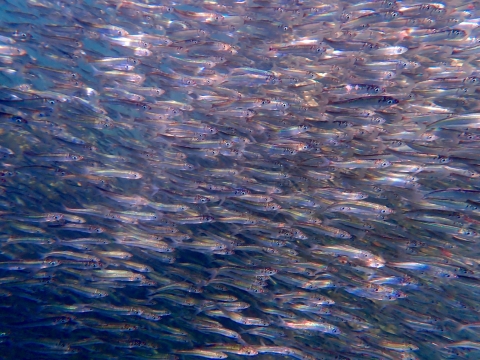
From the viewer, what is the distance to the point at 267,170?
6.84 m

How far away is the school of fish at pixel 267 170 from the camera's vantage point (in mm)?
5996

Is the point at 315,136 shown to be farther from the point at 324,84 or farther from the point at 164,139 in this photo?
the point at 164,139

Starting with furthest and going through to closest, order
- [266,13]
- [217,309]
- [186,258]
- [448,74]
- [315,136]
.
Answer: [186,258], [217,309], [266,13], [315,136], [448,74]

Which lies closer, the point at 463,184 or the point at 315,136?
the point at 315,136

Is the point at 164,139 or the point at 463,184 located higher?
the point at 463,184

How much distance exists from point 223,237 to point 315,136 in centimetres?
257

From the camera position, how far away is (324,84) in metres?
6.87

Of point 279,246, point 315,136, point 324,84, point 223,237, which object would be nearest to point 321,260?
point 279,246

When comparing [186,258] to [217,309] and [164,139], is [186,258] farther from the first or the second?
[164,139]

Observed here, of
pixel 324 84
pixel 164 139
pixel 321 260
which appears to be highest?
pixel 324 84

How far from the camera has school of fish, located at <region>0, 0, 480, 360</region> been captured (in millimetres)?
5996

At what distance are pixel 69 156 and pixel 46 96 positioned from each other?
1203 mm

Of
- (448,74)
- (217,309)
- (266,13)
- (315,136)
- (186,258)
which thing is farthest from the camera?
(186,258)

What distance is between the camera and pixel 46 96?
22.5 feet
